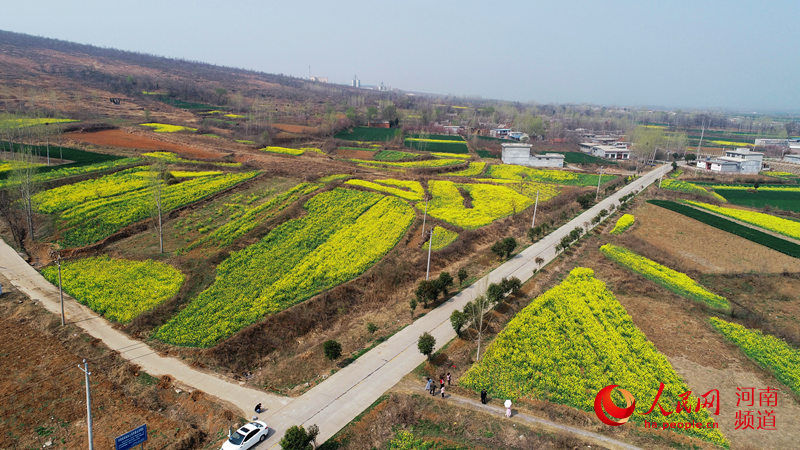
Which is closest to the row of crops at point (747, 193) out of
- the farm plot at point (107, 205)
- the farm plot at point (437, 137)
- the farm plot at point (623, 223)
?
the farm plot at point (623, 223)

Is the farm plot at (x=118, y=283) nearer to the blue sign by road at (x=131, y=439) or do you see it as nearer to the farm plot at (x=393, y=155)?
the blue sign by road at (x=131, y=439)

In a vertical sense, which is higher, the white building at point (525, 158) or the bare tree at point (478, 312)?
the white building at point (525, 158)

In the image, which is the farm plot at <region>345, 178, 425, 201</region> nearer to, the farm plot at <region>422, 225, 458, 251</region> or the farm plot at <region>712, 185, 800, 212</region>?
the farm plot at <region>422, 225, 458, 251</region>

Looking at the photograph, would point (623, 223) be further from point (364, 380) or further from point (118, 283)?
point (118, 283)

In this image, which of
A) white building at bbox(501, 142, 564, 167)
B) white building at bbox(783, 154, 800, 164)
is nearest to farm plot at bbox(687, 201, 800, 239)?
white building at bbox(501, 142, 564, 167)

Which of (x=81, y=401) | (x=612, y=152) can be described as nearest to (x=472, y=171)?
(x=612, y=152)

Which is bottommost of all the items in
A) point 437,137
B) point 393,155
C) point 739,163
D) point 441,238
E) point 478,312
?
point 478,312

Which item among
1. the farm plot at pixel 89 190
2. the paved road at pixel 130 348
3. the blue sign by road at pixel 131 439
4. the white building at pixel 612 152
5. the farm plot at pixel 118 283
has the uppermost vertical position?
the white building at pixel 612 152
